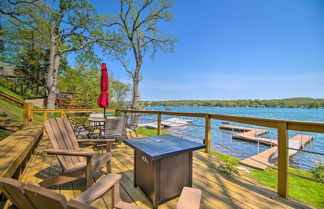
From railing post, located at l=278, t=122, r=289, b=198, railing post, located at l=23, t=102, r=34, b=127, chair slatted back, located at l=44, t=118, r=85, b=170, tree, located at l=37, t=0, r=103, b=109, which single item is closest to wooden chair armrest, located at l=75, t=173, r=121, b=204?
chair slatted back, located at l=44, t=118, r=85, b=170

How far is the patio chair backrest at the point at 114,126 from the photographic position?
3736 mm

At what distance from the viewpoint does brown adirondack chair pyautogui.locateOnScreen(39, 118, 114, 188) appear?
72.7 inches

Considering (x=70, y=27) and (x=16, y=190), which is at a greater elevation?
(x=70, y=27)

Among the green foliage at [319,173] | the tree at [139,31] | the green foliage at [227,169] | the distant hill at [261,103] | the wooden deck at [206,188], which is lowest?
the green foliage at [319,173]

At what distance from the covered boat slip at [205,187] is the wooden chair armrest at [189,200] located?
758 millimetres

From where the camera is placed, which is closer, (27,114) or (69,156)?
(69,156)

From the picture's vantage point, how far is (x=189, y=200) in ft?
3.76

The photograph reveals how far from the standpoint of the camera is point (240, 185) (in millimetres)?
2344

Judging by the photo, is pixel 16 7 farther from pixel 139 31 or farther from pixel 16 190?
pixel 16 190

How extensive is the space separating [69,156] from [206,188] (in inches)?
84.8

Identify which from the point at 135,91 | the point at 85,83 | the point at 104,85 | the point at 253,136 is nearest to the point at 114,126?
the point at 104,85

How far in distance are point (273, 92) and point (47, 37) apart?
1551 inches

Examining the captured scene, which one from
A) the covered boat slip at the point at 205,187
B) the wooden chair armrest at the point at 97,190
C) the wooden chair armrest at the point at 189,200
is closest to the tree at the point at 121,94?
the covered boat slip at the point at 205,187

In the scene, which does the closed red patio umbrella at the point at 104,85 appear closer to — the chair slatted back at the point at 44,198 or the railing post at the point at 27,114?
the railing post at the point at 27,114
